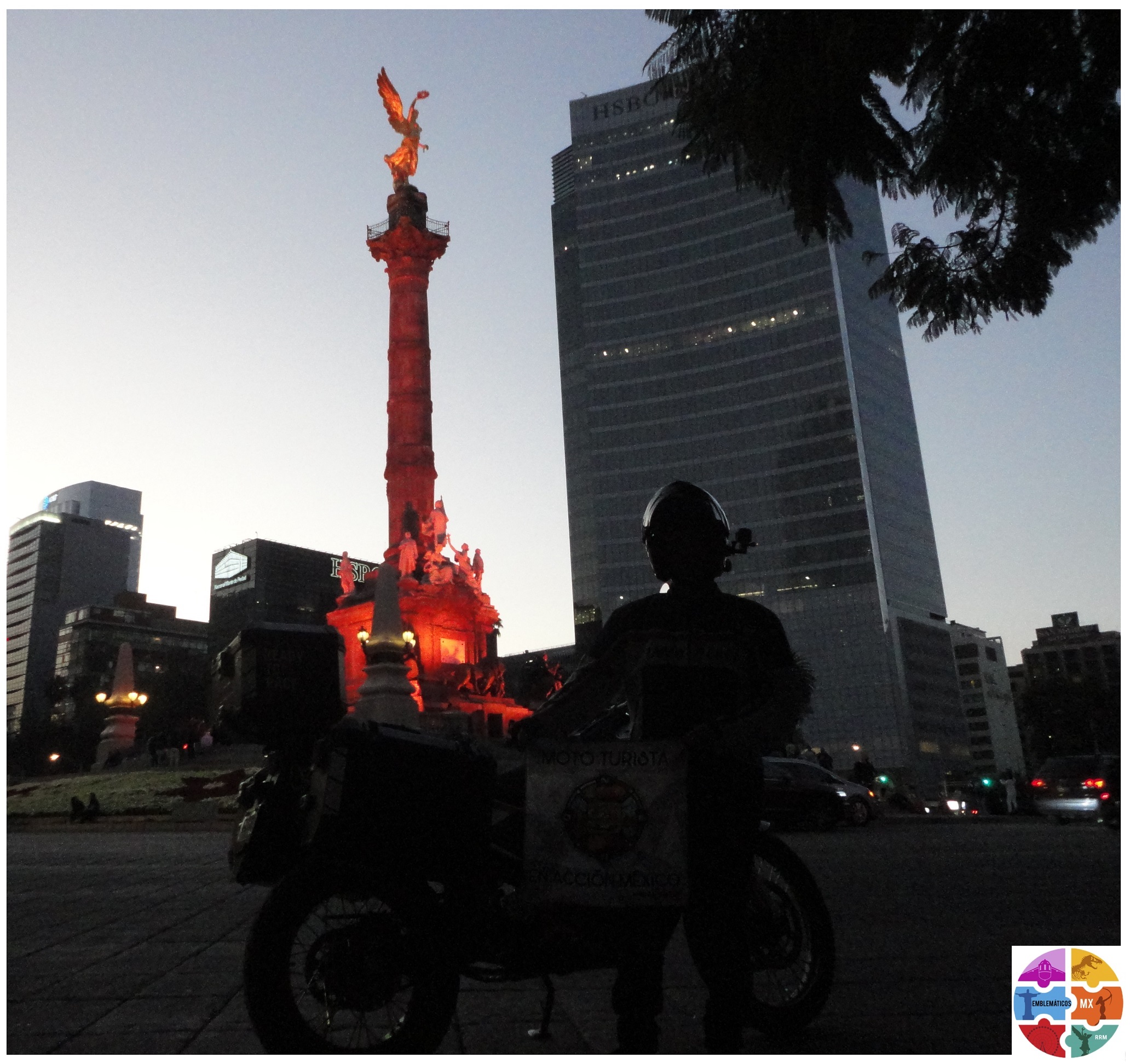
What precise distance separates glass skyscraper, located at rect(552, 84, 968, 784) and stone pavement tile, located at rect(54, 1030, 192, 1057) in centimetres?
9352

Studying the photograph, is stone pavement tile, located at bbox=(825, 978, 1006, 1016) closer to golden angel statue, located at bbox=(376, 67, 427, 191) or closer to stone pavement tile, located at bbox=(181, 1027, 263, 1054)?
stone pavement tile, located at bbox=(181, 1027, 263, 1054)

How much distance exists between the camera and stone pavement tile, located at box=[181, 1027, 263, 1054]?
3.29m

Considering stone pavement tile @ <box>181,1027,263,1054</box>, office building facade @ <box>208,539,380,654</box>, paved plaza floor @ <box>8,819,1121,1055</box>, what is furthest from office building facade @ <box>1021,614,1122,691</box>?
stone pavement tile @ <box>181,1027,263,1054</box>

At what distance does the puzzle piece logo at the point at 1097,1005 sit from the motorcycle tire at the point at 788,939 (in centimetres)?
81

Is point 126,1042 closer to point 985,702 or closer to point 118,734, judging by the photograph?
point 118,734

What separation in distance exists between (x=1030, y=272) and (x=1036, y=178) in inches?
27.9

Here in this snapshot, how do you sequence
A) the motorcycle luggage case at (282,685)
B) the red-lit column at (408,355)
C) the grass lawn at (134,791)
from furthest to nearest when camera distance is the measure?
the red-lit column at (408,355) < the grass lawn at (134,791) < the motorcycle luggage case at (282,685)

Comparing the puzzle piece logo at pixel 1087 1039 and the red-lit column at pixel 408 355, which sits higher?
the red-lit column at pixel 408 355

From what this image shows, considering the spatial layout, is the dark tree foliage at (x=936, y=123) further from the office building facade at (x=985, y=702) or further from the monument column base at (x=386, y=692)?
the office building facade at (x=985, y=702)

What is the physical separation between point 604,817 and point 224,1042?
1701 mm

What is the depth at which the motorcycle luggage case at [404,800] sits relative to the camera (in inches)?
115

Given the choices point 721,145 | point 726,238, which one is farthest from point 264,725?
point 726,238

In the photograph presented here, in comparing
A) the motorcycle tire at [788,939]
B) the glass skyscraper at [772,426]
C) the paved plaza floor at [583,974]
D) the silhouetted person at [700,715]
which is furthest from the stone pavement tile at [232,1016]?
the glass skyscraper at [772,426]

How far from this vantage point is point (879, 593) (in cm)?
9400
